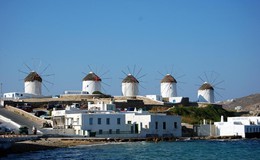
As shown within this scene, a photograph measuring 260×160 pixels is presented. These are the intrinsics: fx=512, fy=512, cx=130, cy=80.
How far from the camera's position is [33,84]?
8038 cm

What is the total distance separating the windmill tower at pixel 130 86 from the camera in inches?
3332

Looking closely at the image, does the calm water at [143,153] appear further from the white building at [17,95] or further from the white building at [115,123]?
the white building at [17,95]

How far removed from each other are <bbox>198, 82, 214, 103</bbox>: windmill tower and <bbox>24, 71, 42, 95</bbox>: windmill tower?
1110 inches

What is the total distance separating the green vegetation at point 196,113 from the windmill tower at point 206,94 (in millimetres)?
9827

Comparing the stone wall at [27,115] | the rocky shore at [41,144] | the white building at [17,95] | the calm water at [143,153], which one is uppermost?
the white building at [17,95]

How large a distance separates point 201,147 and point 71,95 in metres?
33.5

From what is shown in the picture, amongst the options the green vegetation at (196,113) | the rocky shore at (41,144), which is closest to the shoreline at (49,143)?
the rocky shore at (41,144)

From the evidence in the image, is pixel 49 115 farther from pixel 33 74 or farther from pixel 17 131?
pixel 33 74

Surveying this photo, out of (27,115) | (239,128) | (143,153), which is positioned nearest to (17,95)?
(27,115)

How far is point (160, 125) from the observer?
56.9 metres

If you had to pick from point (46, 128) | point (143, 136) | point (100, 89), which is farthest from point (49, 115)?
point (100, 89)

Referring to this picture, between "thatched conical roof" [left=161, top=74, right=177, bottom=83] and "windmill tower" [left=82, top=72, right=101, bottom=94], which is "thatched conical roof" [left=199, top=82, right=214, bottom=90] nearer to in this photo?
"thatched conical roof" [left=161, top=74, right=177, bottom=83]

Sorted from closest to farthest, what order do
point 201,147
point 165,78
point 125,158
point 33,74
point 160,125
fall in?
point 125,158
point 201,147
point 160,125
point 33,74
point 165,78

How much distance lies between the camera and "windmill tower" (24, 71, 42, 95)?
263ft
